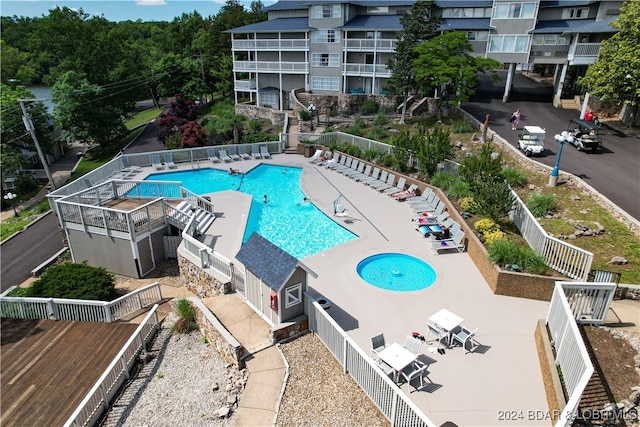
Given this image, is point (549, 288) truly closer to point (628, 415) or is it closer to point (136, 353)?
point (628, 415)

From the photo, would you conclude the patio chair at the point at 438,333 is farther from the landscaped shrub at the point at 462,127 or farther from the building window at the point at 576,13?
the building window at the point at 576,13

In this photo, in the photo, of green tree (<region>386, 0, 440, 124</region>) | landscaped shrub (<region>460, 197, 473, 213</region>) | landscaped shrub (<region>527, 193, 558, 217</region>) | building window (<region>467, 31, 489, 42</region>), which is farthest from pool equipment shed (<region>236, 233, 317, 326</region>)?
building window (<region>467, 31, 489, 42</region>)

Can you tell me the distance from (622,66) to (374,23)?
886 inches

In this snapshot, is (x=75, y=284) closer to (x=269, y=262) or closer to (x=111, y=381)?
(x=111, y=381)

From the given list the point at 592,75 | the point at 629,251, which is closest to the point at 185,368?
the point at 629,251

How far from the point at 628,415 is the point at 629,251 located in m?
8.27

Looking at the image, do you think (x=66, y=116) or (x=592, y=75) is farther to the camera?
(x=66, y=116)

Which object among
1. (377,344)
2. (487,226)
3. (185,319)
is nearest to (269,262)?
(185,319)

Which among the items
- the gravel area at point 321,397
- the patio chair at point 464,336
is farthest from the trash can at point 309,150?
the patio chair at point 464,336

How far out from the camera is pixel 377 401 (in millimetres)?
9539

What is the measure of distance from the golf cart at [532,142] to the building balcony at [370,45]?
19.1 meters

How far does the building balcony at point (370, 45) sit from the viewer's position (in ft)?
128

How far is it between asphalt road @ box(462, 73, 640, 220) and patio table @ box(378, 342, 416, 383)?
12.8 meters

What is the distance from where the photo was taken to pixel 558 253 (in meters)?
14.1
